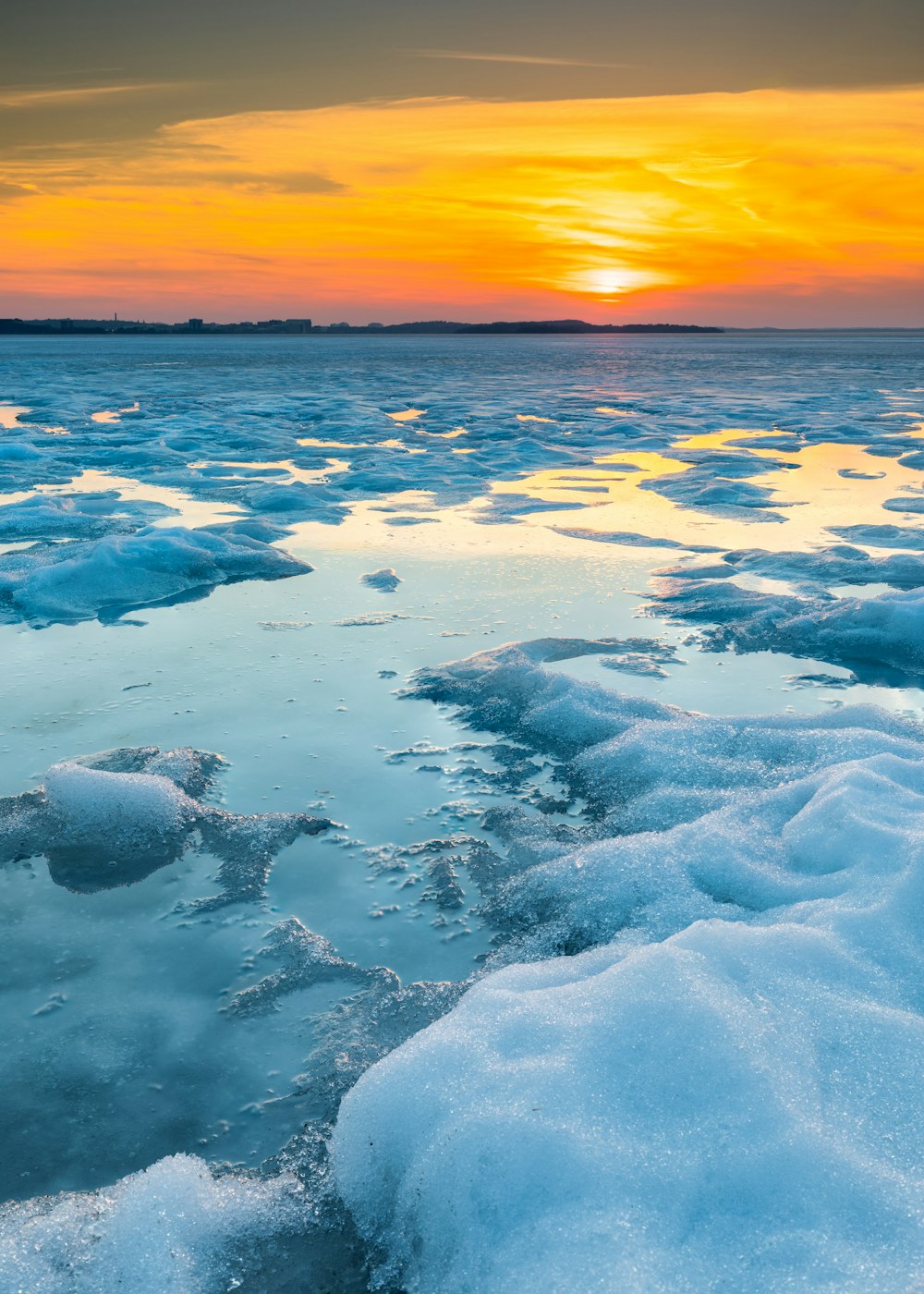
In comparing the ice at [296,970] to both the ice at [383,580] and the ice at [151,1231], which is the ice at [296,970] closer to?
the ice at [151,1231]

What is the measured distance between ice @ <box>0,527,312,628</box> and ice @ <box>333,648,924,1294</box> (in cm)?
393

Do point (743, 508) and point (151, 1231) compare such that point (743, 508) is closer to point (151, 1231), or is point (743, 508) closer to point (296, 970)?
point (296, 970)

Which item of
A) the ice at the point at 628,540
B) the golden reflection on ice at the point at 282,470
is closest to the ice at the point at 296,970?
the ice at the point at 628,540

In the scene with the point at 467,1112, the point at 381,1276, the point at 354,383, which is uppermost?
the point at 354,383

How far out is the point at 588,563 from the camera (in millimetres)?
6781

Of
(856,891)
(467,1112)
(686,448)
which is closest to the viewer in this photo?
(467,1112)

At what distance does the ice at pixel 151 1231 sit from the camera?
63.8 inches

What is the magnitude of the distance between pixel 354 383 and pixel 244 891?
1066 inches

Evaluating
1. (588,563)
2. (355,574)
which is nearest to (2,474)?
(355,574)

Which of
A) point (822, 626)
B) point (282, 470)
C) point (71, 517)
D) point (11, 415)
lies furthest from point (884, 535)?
point (11, 415)

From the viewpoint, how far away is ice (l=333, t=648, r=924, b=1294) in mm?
1574

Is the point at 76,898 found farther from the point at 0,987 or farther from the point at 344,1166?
the point at 344,1166

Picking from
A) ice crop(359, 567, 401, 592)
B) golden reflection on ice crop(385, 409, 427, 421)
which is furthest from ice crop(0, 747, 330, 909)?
golden reflection on ice crop(385, 409, 427, 421)

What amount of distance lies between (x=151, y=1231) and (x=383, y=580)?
4739mm
